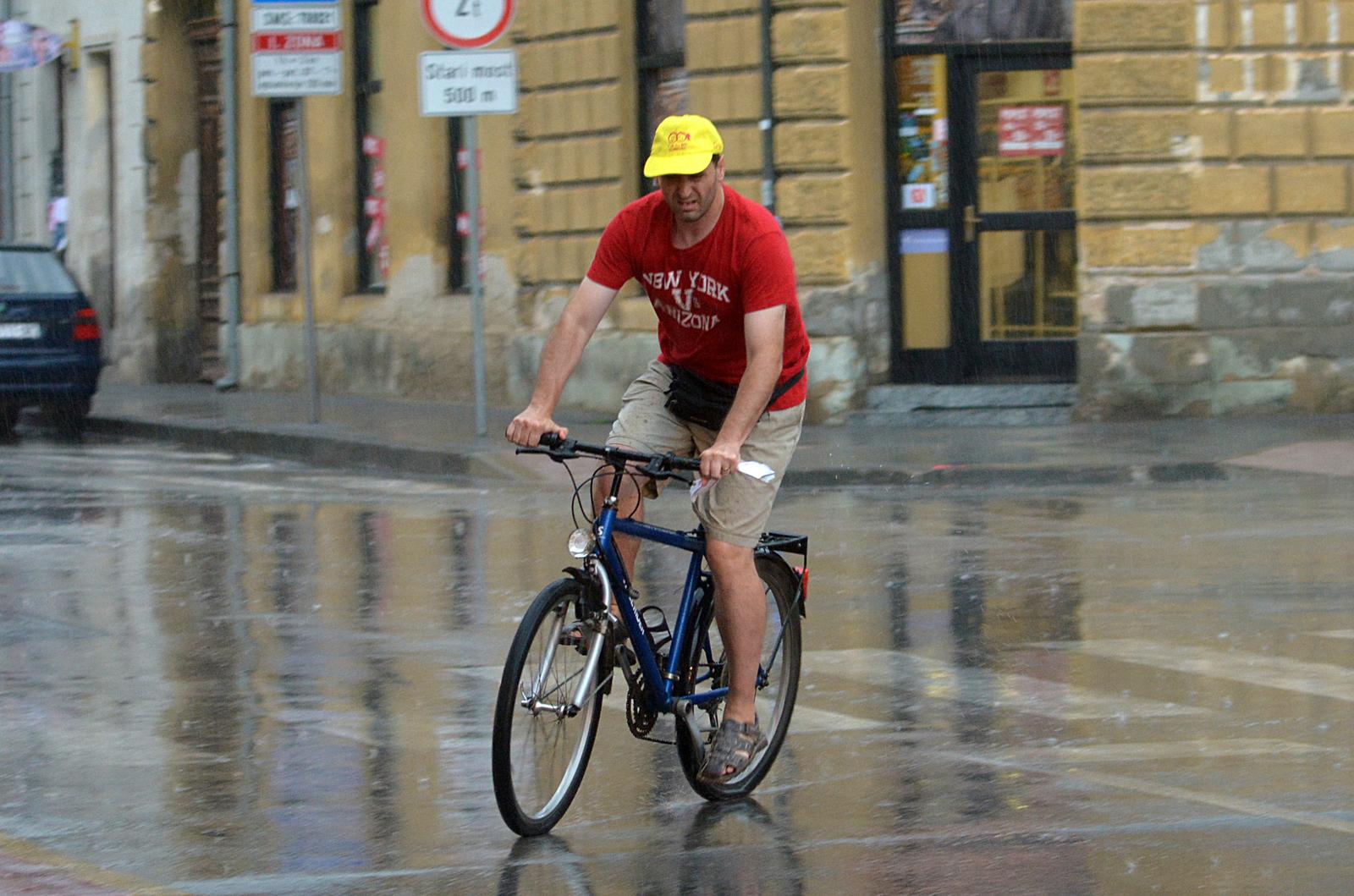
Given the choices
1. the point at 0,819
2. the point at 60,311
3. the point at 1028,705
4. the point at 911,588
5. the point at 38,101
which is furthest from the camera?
the point at 38,101

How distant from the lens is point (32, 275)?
62.4ft

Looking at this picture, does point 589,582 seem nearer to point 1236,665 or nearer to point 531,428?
point 531,428

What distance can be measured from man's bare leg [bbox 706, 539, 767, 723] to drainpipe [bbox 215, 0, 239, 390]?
Answer: 18129 millimetres

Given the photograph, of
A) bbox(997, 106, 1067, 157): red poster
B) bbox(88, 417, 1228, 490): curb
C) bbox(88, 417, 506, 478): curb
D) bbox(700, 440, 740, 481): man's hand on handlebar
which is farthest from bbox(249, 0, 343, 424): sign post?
bbox(700, 440, 740, 481): man's hand on handlebar

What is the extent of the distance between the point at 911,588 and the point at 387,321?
12706mm

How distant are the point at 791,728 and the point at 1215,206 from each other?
33.0ft

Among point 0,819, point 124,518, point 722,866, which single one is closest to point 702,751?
point 722,866

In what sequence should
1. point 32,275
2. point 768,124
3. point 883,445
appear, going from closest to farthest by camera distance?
point 883,445
point 768,124
point 32,275

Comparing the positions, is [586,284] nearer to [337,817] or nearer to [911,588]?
[337,817]

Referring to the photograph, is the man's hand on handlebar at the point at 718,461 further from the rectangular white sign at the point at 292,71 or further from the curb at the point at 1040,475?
the rectangular white sign at the point at 292,71

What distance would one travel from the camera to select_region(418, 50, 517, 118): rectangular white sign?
15.7 m

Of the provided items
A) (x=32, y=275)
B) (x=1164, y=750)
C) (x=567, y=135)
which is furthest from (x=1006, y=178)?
(x=1164, y=750)

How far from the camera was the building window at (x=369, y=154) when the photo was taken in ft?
73.7

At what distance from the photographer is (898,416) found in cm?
1656
